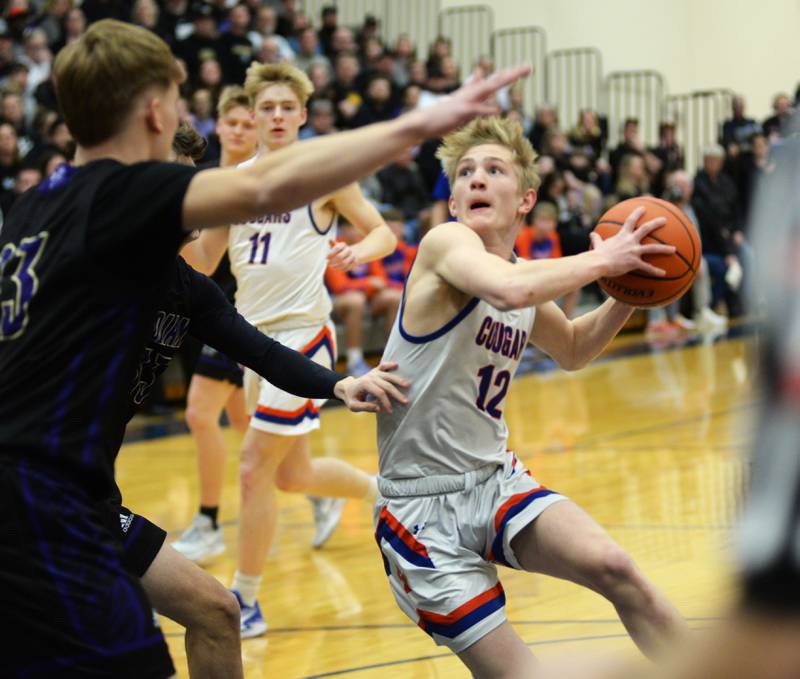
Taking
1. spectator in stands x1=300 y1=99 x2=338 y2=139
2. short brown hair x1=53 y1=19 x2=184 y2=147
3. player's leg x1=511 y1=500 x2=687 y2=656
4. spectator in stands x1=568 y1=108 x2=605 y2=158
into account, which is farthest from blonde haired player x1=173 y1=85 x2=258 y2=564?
spectator in stands x1=568 y1=108 x2=605 y2=158

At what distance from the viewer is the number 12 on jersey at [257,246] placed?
5.89 meters

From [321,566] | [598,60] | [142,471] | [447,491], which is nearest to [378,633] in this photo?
[321,566]

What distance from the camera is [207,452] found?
6512 mm

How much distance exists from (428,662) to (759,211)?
3.67m

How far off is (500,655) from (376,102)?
12.2 meters

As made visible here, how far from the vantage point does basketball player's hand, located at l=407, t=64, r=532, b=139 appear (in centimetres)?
256

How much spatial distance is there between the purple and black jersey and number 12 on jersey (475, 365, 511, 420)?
1.29 m

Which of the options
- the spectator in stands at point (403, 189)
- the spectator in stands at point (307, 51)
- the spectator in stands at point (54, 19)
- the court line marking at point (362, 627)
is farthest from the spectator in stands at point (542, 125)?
the court line marking at point (362, 627)

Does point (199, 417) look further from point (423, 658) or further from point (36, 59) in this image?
point (36, 59)

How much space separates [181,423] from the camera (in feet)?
34.2

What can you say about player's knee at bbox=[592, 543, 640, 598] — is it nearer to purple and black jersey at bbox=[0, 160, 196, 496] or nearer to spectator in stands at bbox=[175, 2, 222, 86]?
purple and black jersey at bbox=[0, 160, 196, 496]

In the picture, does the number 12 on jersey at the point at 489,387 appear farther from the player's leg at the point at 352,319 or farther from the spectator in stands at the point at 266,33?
the spectator in stands at the point at 266,33

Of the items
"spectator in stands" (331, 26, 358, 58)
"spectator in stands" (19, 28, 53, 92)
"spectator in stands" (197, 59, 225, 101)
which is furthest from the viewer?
"spectator in stands" (331, 26, 358, 58)

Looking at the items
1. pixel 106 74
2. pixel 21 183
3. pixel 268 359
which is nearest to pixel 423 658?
pixel 268 359
